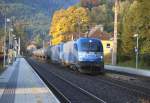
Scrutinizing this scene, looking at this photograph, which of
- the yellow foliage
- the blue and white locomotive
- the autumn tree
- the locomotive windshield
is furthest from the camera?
the yellow foliage

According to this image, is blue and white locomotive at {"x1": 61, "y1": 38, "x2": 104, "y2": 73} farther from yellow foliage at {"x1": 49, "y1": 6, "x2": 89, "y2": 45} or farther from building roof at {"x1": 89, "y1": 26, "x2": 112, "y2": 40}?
building roof at {"x1": 89, "y1": 26, "x2": 112, "y2": 40}

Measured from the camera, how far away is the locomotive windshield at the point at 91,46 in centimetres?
4188

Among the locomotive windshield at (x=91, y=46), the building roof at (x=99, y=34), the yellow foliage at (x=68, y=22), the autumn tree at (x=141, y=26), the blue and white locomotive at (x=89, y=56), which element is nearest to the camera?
the blue and white locomotive at (x=89, y=56)

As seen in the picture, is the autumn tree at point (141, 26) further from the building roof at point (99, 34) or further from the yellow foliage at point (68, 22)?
the building roof at point (99, 34)

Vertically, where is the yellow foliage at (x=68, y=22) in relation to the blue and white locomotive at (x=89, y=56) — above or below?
above

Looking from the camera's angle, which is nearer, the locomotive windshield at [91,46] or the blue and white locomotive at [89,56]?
the blue and white locomotive at [89,56]

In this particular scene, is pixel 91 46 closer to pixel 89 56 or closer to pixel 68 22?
pixel 89 56

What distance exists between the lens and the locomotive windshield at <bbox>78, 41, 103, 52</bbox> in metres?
41.9

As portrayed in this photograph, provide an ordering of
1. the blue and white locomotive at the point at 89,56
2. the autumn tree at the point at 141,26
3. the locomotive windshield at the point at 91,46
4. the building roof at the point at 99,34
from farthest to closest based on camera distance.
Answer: the building roof at the point at 99,34 → the autumn tree at the point at 141,26 → the locomotive windshield at the point at 91,46 → the blue and white locomotive at the point at 89,56

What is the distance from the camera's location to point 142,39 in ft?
212

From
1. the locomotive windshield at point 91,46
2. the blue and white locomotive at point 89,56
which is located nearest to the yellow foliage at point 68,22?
the blue and white locomotive at point 89,56

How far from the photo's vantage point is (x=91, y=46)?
138ft

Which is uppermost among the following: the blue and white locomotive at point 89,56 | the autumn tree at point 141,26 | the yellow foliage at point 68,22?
the yellow foliage at point 68,22

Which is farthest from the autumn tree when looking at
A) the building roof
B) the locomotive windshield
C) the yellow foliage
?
the building roof
